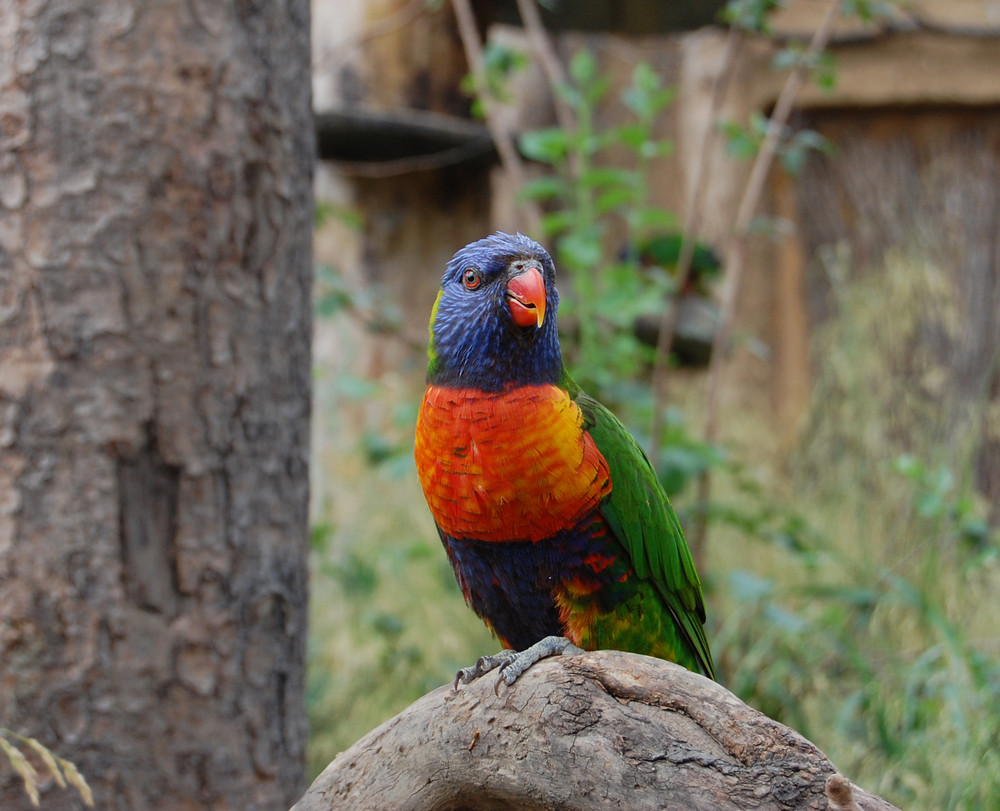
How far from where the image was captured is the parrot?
1552 millimetres

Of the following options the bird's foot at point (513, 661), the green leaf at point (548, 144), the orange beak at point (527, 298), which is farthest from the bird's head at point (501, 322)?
the green leaf at point (548, 144)

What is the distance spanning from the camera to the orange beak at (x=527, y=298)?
1596 millimetres

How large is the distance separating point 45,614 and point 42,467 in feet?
0.99

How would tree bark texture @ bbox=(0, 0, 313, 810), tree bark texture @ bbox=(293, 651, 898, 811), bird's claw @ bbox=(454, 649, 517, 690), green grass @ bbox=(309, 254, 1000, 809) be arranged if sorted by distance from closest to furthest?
1. tree bark texture @ bbox=(293, 651, 898, 811)
2. bird's claw @ bbox=(454, 649, 517, 690)
3. tree bark texture @ bbox=(0, 0, 313, 810)
4. green grass @ bbox=(309, 254, 1000, 809)

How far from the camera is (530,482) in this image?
154cm

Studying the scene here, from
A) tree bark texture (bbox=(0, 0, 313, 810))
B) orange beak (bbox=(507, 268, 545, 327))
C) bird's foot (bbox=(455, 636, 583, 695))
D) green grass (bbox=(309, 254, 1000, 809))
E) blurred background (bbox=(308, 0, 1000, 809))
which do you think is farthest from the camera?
blurred background (bbox=(308, 0, 1000, 809))

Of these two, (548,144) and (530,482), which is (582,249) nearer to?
(548,144)

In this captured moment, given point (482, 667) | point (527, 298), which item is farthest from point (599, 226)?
point (482, 667)

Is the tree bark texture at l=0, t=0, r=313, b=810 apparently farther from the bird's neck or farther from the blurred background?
Result: the blurred background

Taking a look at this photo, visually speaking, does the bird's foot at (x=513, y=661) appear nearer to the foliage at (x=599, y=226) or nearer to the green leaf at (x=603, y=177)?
the foliage at (x=599, y=226)

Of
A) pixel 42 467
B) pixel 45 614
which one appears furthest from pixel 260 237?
pixel 45 614

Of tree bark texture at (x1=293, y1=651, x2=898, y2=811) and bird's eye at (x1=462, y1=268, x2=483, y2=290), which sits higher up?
bird's eye at (x1=462, y1=268, x2=483, y2=290)

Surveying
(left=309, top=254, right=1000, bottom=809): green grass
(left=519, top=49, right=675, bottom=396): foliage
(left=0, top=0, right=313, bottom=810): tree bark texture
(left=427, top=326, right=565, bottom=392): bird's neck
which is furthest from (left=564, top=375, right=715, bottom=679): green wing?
(left=519, top=49, right=675, bottom=396): foliage

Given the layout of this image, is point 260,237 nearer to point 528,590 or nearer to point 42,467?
point 42,467
